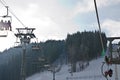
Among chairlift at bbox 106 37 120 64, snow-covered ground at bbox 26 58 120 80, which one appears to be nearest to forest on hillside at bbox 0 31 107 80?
snow-covered ground at bbox 26 58 120 80

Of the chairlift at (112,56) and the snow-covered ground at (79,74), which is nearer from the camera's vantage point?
the chairlift at (112,56)

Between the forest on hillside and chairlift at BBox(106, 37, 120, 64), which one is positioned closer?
chairlift at BBox(106, 37, 120, 64)

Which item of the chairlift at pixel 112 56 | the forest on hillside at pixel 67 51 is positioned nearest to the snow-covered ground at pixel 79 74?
the forest on hillside at pixel 67 51

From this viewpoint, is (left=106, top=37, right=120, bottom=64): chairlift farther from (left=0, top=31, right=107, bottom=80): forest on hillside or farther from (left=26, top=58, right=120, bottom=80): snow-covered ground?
(left=0, top=31, right=107, bottom=80): forest on hillside

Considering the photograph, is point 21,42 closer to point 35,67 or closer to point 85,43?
point 35,67

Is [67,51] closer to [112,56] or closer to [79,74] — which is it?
[79,74]

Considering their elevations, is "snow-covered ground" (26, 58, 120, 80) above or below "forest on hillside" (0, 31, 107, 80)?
below

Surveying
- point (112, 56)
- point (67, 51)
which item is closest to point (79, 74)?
point (67, 51)

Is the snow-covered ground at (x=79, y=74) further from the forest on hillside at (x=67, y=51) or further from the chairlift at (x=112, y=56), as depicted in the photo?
the chairlift at (x=112, y=56)

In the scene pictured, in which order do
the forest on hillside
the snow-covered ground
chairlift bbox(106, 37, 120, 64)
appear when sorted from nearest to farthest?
chairlift bbox(106, 37, 120, 64), the snow-covered ground, the forest on hillside

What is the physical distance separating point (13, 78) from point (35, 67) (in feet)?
→ 28.4

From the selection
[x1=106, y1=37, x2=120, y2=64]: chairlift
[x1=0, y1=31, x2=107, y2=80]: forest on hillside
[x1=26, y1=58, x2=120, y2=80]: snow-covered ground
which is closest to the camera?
[x1=106, y1=37, x2=120, y2=64]: chairlift

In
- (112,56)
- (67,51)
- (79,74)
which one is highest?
(67,51)

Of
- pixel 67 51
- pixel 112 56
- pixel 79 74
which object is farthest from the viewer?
pixel 67 51
